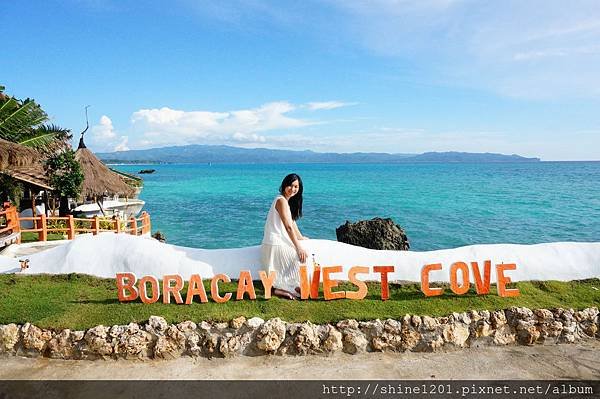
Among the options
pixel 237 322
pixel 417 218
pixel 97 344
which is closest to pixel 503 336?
A: pixel 237 322

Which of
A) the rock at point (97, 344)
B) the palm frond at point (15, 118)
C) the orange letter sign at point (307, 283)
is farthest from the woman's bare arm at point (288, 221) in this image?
the palm frond at point (15, 118)

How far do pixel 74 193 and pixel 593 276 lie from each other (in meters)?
18.7

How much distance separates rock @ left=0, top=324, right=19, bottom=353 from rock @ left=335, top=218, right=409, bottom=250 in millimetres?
13384

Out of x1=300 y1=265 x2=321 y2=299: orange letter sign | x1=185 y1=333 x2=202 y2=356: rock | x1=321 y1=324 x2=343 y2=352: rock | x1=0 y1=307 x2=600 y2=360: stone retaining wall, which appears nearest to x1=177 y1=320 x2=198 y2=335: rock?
x1=0 y1=307 x2=600 y2=360: stone retaining wall

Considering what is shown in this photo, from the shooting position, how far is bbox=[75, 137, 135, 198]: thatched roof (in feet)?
64.8

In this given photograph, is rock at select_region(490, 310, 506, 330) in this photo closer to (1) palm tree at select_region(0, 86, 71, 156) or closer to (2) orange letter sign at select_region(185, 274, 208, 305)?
(2) orange letter sign at select_region(185, 274, 208, 305)

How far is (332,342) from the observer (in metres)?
6.77

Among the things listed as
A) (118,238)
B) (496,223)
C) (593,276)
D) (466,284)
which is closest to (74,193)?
(118,238)

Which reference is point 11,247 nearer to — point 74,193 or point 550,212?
point 74,193

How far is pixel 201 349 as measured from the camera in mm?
6699

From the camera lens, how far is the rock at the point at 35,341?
672 cm

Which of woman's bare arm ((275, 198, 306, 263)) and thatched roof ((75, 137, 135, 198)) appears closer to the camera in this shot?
woman's bare arm ((275, 198, 306, 263))

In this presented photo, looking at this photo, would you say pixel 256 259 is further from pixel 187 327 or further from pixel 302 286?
pixel 187 327

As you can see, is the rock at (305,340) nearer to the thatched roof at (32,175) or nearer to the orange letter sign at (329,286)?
the orange letter sign at (329,286)
